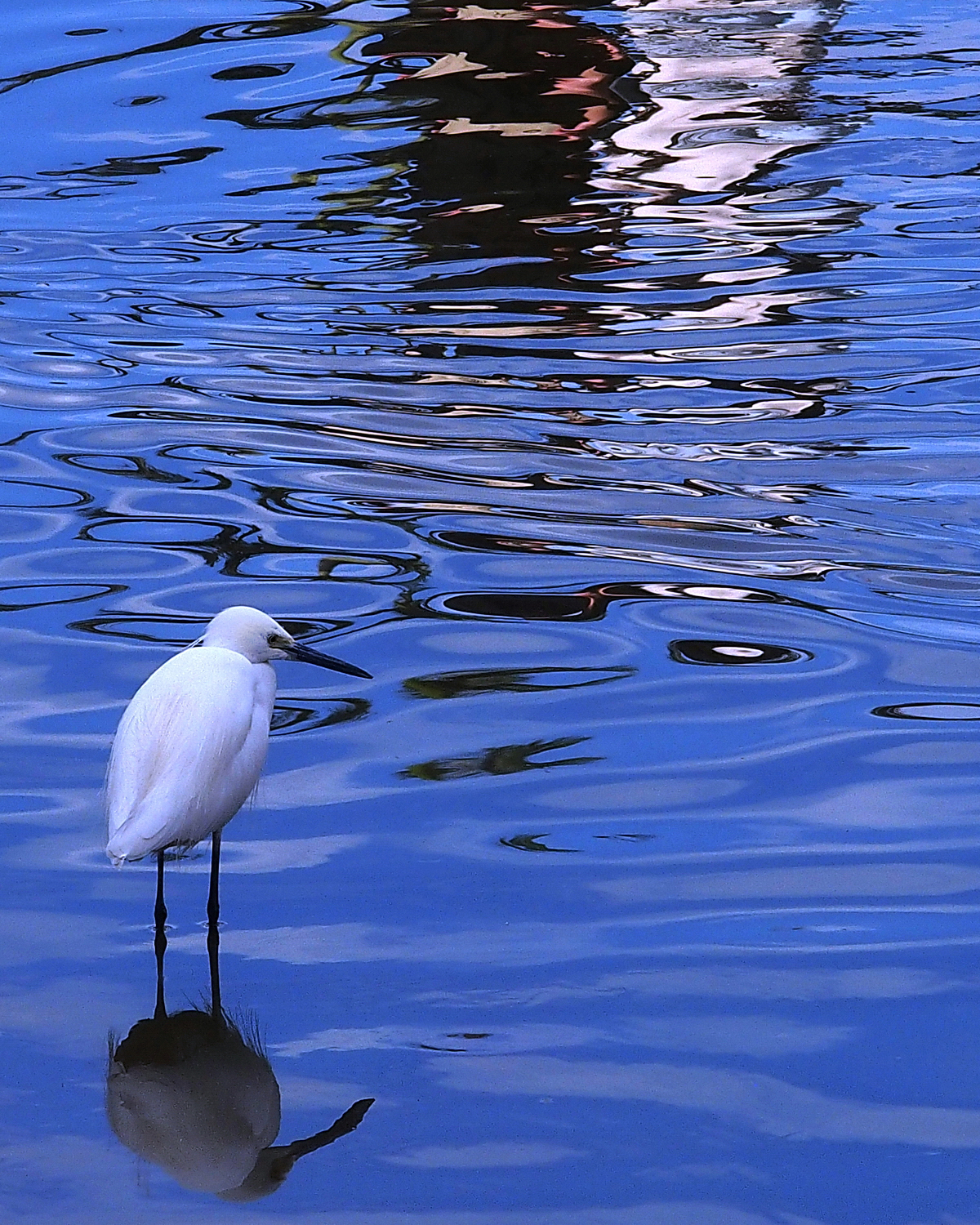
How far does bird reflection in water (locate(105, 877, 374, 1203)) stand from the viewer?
11.4 feet

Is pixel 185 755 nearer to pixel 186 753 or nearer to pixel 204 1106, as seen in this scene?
pixel 186 753

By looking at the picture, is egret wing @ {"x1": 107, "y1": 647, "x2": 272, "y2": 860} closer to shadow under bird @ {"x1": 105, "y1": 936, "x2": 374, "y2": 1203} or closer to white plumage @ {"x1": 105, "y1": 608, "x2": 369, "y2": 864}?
white plumage @ {"x1": 105, "y1": 608, "x2": 369, "y2": 864}

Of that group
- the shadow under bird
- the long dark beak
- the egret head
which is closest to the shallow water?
the shadow under bird

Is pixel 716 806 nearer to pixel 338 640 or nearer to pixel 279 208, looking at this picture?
pixel 338 640

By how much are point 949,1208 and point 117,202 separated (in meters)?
9.55

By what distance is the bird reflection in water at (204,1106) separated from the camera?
11.4 ft

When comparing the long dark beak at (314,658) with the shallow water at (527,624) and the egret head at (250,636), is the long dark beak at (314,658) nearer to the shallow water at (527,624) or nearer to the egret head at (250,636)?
the egret head at (250,636)

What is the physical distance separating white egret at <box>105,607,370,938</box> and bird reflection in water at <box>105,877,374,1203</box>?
372 mm

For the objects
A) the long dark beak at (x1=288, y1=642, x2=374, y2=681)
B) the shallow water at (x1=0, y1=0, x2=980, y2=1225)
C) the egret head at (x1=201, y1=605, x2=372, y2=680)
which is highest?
the egret head at (x1=201, y1=605, x2=372, y2=680)

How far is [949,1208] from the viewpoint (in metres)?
3.40

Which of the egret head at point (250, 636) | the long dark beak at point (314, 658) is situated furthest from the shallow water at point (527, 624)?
the egret head at point (250, 636)

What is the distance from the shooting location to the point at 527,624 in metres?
6.19

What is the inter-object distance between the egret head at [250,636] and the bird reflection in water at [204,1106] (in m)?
0.90

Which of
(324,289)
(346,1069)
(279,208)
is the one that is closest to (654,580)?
(346,1069)
